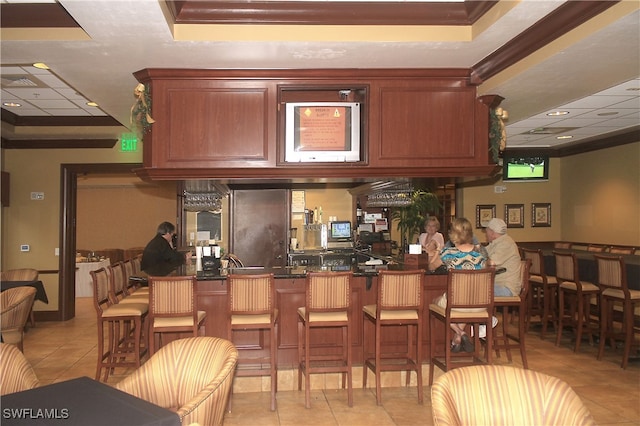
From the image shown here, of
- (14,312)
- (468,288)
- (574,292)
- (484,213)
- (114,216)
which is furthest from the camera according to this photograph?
(114,216)

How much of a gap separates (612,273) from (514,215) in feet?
15.1

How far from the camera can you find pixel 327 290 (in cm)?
421

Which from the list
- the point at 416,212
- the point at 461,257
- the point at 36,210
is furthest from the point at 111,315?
the point at 416,212

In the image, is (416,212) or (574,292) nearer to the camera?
(574,292)

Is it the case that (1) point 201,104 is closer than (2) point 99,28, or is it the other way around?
(2) point 99,28

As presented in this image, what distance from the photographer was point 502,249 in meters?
5.33

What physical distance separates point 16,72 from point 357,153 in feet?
12.0

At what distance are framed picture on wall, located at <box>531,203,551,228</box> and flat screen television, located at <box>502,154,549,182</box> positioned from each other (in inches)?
31.6

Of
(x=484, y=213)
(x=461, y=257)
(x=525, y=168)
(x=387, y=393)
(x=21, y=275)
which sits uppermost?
(x=525, y=168)

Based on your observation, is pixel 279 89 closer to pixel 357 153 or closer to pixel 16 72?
pixel 357 153

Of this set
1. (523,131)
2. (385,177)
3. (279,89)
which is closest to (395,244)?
(523,131)

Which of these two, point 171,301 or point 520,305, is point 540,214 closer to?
point 520,305

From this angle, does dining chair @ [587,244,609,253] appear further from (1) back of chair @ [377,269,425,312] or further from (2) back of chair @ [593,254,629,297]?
(1) back of chair @ [377,269,425,312]

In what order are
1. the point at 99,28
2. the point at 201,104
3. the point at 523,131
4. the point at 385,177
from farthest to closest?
the point at 523,131, the point at 385,177, the point at 201,104, the point at 99,28
